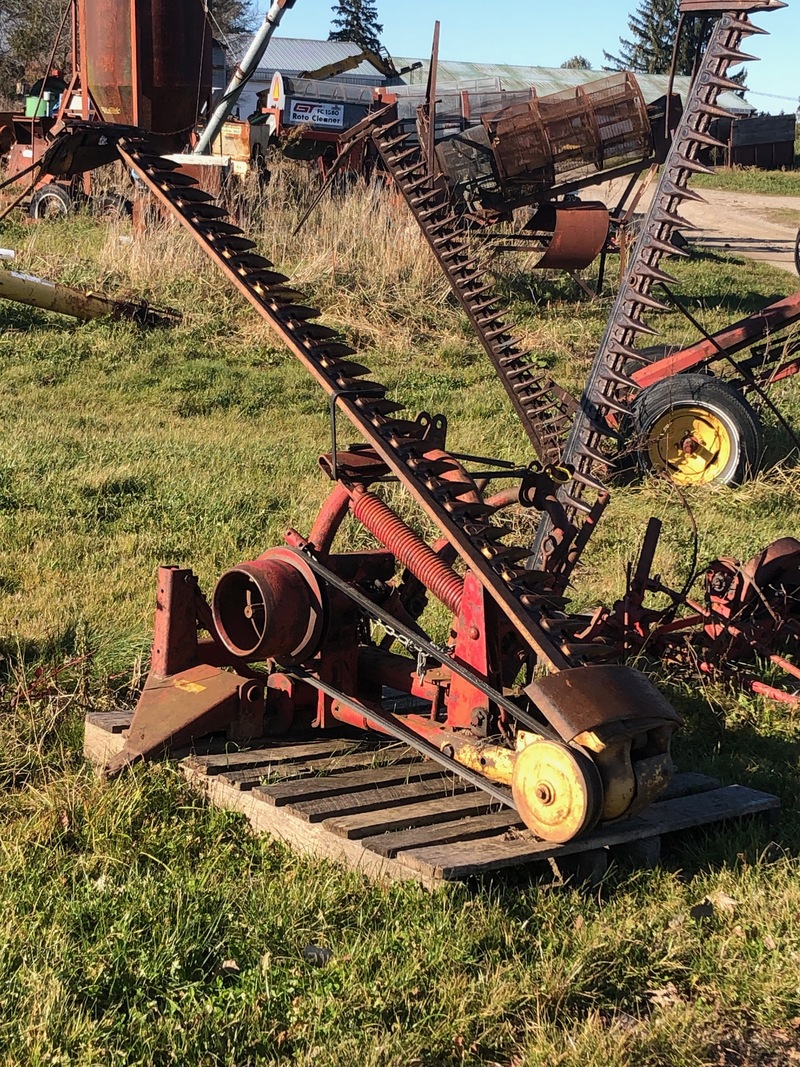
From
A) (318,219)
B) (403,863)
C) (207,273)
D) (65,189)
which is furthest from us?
(65,189)

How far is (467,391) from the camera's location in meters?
10.5

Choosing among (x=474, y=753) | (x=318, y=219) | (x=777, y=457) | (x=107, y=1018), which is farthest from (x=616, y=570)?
(x=318, y=219)

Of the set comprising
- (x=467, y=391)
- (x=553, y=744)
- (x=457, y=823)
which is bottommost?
(x=467, y=391)

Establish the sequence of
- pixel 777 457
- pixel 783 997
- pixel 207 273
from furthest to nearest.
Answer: pixel 207 273 < pixel 777 457 < pixel 783 997

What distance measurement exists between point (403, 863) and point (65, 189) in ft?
52.7

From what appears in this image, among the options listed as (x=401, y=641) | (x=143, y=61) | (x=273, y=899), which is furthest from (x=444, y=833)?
(x=143, y=61)

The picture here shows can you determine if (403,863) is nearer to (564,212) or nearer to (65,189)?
(564,212)

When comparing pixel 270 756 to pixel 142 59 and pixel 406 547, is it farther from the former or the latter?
pixel 142 59

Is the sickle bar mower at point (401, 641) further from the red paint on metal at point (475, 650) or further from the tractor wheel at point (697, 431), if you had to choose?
the tractor wheel at point (697, 431)

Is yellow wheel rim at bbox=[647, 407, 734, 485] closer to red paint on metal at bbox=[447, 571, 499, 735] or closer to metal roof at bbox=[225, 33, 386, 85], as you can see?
red paint on metal at bbox=[447, 571, 499, 735]

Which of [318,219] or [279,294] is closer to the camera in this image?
[279,294]

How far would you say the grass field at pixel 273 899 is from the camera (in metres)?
2.77

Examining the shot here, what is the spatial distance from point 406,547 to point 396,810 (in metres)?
0.85

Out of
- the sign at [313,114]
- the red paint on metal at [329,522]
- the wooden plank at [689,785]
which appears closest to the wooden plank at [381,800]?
the wooden plank at [689,785]
